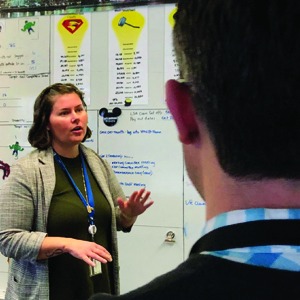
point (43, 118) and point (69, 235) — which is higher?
point (43, 118)

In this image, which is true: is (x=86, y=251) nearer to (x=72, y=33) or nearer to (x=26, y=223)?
(x=26, y=223)

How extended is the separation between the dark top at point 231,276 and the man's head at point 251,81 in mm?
65

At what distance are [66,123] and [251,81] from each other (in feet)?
4.90

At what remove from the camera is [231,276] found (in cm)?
38

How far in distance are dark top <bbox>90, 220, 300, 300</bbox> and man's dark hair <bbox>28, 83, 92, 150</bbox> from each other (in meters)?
1.48

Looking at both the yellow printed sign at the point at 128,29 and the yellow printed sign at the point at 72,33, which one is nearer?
Result: the yellow printed sign at the point at 128,29

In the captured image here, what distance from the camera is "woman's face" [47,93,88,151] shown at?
1.83m

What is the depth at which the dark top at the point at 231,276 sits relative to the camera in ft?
1.23

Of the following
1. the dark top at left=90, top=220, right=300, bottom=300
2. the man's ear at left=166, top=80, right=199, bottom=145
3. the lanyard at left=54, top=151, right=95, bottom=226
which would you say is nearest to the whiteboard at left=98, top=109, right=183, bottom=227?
the lanyard at left=54, top=151, right=95, bottom=226

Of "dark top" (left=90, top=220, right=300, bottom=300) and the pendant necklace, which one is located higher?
"dark top" (left=90, top=220, right=300, bottom=300)

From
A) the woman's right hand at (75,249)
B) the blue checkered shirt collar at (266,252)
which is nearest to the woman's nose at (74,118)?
the woman's right hand at (75,249)

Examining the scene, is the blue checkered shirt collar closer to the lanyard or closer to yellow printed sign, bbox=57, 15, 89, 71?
the lanyard

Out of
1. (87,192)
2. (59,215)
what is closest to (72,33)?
(87,192)

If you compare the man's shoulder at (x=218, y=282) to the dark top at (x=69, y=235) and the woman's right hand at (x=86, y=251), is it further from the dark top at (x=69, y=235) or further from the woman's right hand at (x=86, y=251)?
the dark top at (x=69, y=235)
